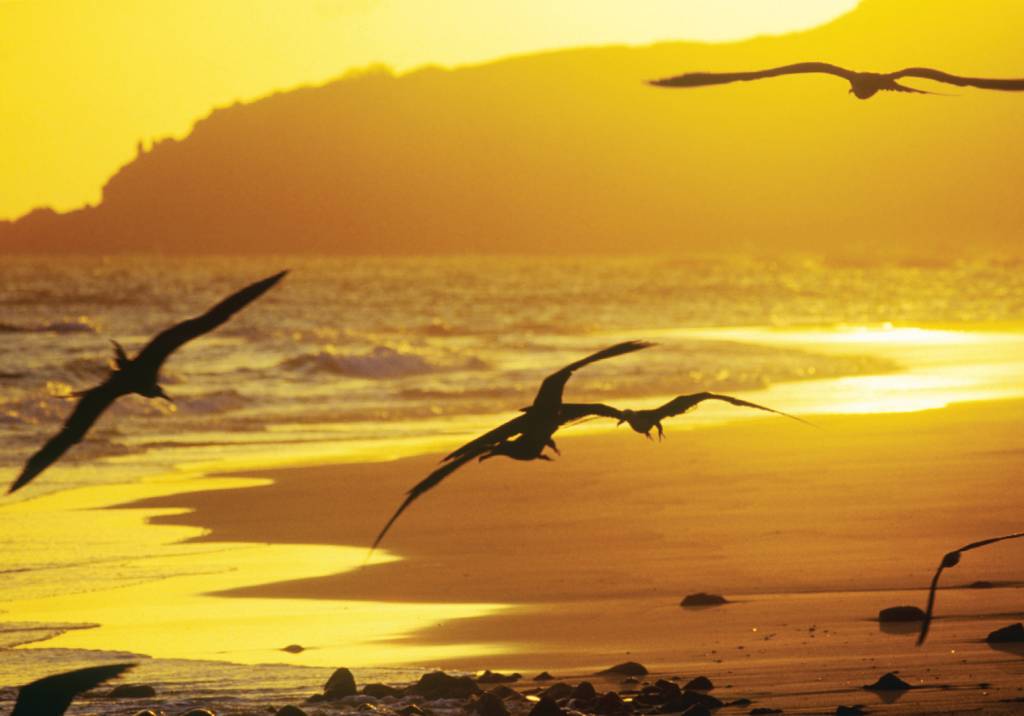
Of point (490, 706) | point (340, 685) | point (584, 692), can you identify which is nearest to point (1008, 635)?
point (584, 692)

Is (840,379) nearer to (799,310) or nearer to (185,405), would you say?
(185,405)

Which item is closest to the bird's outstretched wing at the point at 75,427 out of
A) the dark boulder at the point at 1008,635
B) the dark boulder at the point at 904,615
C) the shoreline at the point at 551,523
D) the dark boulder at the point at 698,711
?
the dark boulder at the point at 698,711

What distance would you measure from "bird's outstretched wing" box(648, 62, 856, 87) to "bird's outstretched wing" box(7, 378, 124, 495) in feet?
7.34

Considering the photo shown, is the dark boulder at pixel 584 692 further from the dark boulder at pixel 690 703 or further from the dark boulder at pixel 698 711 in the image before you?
the dark boulder at pixel 698 711

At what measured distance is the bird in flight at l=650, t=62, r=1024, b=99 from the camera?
16.8 ft

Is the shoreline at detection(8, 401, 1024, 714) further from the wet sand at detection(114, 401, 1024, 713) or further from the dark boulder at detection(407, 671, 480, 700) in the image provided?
the dark boulder at detection(407, 671, 480, 700)

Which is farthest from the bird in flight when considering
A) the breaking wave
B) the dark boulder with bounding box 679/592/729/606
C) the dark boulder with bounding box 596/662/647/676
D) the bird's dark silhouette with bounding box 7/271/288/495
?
the breaking wave

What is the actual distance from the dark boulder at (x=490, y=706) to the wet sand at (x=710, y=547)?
0.93m

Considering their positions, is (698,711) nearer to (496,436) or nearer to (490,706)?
(490,706)

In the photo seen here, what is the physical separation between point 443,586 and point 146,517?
4.29 meters

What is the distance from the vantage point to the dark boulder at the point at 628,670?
7.96m

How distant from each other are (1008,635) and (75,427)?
4.43m

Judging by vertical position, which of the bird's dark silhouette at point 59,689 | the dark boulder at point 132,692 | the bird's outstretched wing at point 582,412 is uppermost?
the bird's outstretched wing at point 582,412

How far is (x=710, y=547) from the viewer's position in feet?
38.2
